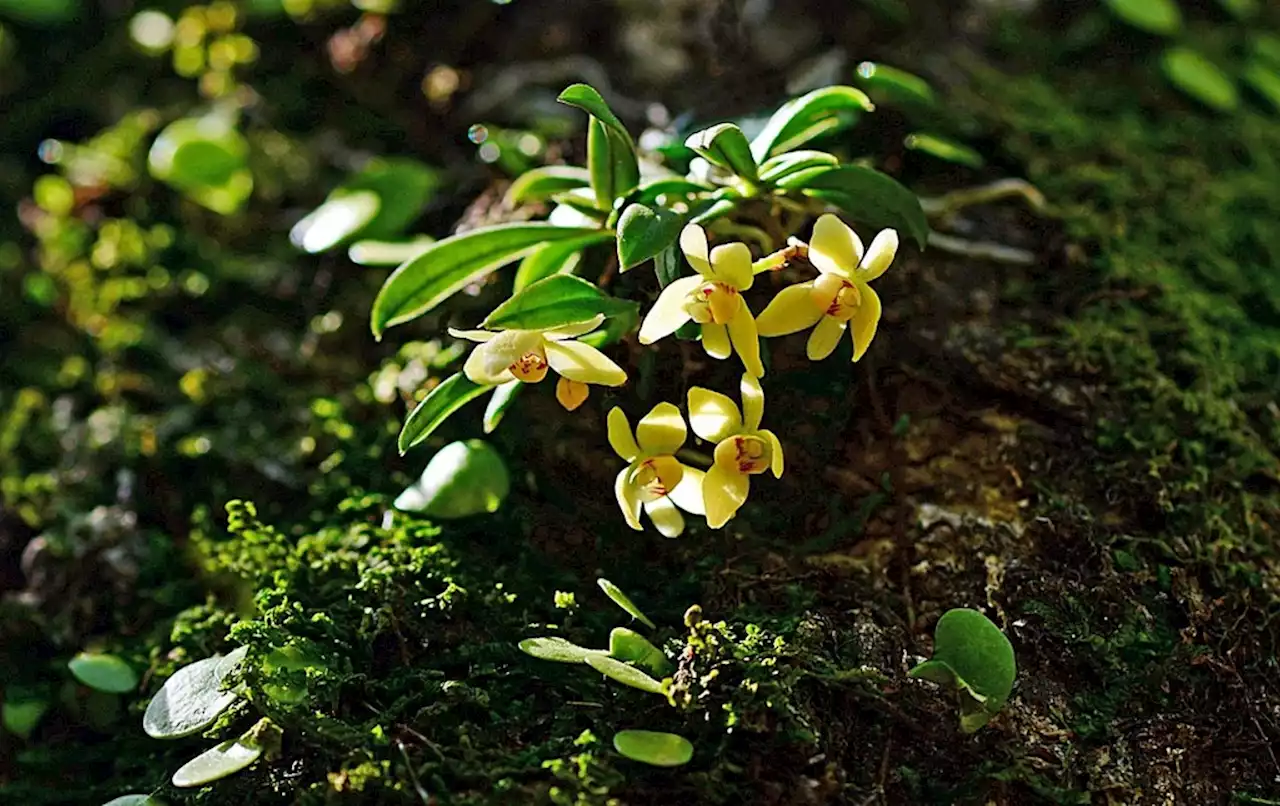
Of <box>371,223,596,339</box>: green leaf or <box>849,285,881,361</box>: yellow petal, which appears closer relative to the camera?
<box>849,285,881,361</box>: yellow petal

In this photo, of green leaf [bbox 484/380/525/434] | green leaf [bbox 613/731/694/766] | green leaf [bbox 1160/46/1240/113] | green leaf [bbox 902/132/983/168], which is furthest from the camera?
green leaf [bbox 1160/46/1240/113]

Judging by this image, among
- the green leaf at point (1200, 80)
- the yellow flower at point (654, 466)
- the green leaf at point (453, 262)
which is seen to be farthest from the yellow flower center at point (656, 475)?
the green leaf at point (1200, 80)

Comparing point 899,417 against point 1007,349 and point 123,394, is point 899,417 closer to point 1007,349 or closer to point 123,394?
point 1007,349

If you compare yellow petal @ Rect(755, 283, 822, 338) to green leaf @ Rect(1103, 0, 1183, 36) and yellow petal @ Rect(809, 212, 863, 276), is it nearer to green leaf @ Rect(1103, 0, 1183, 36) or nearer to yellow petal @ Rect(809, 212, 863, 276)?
yellow petal @ Rect(809, 212, 863, 276)

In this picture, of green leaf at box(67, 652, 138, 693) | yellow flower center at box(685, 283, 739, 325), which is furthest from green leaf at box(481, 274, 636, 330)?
green leaf at box(67, 652, 138, 693)

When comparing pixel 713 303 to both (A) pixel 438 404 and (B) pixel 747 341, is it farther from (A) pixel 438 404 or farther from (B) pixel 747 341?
(A) pixel 438 404
